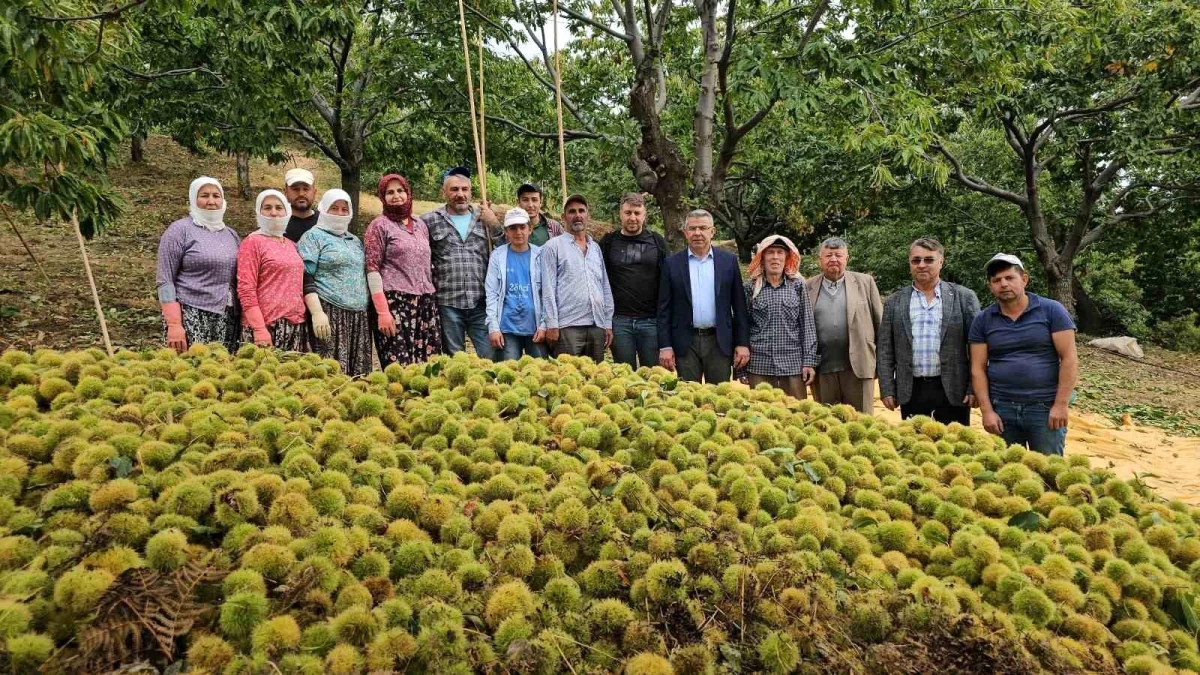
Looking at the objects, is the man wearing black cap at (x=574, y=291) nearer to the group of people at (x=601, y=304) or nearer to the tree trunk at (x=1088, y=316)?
the group of people at (x=601, y=304)

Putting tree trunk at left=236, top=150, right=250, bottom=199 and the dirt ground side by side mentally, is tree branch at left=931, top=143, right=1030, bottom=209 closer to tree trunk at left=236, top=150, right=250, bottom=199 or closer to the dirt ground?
the dirt ground

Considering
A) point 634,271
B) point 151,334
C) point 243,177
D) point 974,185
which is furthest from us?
point 243,177

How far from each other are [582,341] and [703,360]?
0.81m

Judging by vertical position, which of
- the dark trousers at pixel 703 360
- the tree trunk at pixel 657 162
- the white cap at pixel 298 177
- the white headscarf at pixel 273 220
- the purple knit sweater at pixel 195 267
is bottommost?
the dark trousers at pixel 703 360

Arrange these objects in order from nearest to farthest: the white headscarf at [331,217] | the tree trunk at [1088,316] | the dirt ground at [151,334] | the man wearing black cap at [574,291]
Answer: the white headscarf at [331,217]
the man wearing black cap at [574,291]
the dirt ground at [151,334]
the tree trunk at [1088,316]

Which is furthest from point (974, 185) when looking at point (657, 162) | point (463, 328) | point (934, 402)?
point (463, 328)

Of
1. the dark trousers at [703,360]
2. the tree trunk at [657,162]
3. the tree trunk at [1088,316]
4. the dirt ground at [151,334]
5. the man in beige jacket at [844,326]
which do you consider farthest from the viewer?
the tree trunk at [1088,316]

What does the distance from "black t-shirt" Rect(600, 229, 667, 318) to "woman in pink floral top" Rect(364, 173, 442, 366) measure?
124cm

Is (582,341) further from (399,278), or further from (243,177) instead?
(243,177)

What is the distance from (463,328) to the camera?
15.5 feet

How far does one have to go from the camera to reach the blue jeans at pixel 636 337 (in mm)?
4871

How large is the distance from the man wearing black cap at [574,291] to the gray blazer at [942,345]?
5.68 feet

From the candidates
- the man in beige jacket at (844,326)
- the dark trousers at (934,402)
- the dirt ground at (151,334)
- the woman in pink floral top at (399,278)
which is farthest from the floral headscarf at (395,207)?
the dark trousers at (934,402)

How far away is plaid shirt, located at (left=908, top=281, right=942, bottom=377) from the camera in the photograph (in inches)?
161
